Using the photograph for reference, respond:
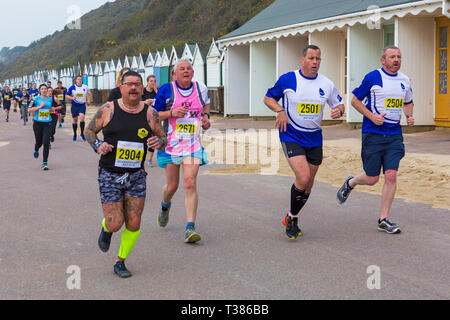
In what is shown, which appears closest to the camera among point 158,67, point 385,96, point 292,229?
point 292,229

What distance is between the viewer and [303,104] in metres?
6.83

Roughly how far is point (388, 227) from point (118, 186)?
3144 millimetres

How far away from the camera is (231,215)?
812 cm

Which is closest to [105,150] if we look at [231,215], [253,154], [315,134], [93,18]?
[315,134]

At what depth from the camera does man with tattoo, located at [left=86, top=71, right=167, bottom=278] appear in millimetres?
5465

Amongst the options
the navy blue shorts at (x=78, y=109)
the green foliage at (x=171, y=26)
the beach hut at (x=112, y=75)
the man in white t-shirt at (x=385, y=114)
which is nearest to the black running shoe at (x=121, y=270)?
the man in white t-shirt at (x=385, y=114)

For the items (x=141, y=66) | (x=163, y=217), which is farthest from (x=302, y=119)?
(x=141, y=66)

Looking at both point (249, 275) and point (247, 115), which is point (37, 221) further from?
point (247, 115)

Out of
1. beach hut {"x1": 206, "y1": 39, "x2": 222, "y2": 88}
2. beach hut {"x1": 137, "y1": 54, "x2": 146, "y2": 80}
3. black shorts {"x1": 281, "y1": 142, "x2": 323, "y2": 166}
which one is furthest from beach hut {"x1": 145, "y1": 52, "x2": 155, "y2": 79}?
black shorts {"x1": 281, "y1": 142, "x2": 323, "y2": 166}

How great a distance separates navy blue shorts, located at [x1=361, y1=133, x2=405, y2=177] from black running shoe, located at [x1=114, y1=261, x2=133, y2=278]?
3273mm

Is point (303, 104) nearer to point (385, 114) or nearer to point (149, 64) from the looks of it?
point (385, 114)

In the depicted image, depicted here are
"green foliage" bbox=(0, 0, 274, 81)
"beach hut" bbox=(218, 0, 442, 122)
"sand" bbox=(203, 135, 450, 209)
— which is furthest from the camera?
"green foliage" bbox=(0, 0, 274, 81)

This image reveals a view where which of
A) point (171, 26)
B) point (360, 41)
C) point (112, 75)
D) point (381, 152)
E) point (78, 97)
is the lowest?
point (381, 152)

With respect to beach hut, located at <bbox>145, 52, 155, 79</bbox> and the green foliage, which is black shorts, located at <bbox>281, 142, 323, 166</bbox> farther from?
the green foliage
